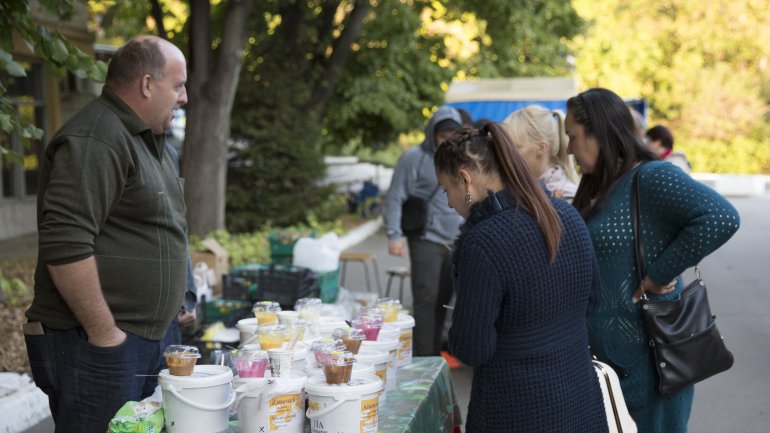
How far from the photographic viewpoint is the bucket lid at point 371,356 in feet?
10.6

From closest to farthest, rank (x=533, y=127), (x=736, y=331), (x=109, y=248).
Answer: (x=109, y=248) < (x=533, y=127) < (x=736, y=331)

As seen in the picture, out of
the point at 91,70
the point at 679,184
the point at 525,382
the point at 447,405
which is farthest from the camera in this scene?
the point at 91,70

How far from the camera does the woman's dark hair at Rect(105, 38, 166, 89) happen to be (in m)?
3.22

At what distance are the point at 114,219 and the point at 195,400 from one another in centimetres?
78

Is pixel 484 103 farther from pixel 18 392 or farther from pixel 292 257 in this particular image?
pixel 18 392

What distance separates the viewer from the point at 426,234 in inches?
262

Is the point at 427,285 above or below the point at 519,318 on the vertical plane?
below

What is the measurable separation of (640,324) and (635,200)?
0.50 m

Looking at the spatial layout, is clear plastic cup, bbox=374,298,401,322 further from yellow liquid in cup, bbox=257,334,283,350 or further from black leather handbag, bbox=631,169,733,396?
Result: black leather handbag, bbox=631,169,733,396

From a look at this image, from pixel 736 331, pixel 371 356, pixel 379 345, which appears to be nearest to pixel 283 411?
pixel 371 356

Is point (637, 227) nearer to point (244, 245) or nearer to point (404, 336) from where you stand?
point (404, 336)

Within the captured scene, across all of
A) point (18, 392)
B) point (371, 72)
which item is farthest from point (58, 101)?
point (18, 392)

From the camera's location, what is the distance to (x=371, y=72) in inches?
695

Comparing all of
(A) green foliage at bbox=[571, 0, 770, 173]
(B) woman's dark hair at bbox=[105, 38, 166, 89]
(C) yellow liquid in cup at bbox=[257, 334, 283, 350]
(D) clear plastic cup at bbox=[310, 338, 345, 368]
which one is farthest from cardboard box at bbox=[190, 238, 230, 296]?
(A) green foliage at bbox=[571, 0, 770, 173]
